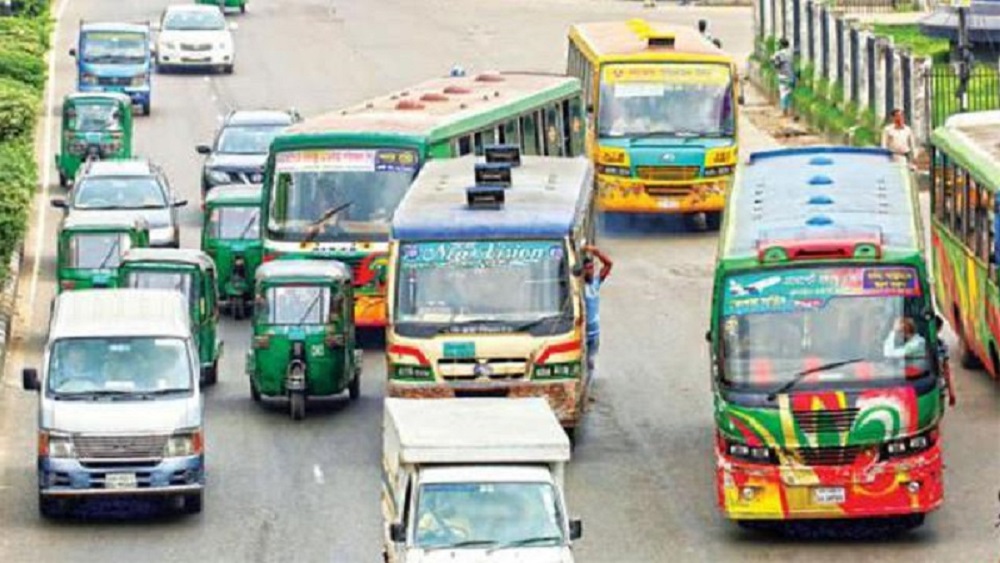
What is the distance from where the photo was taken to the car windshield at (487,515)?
25.5 m

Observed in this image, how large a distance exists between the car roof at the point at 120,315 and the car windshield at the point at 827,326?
5957 mm

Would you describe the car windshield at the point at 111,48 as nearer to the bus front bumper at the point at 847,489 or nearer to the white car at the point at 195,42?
the white car at the point at 195,42

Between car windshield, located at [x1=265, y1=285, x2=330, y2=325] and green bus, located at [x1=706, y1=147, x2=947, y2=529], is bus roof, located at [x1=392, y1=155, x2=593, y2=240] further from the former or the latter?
green bus, located at [x1=706, y1=147, x2=947, y2=529]

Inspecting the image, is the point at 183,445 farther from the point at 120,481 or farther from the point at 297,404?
the point at 297,404

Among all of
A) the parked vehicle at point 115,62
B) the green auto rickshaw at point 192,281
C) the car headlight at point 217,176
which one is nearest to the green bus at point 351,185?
the green auto rickshaw at point 192,281

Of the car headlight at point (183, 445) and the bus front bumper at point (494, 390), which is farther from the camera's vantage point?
the bus front bumper at point (494, 390)

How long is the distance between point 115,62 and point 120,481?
38413mm

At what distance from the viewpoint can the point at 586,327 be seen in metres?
35.5

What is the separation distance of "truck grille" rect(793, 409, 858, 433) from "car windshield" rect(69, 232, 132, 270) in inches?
585

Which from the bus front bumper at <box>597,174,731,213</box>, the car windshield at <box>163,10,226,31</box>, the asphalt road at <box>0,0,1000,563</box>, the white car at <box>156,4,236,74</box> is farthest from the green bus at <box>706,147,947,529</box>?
the car windshield at <box>163,10,226,31</box>

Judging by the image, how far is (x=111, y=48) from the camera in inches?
2739

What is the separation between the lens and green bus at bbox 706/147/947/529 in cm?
3011

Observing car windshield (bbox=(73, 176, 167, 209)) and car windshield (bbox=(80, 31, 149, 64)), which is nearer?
car windshield (bbox=(73, 176, 167, 209))

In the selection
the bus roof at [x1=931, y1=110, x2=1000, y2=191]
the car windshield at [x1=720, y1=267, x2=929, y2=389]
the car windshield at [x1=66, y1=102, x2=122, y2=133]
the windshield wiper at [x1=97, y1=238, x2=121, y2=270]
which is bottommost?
the car windshield at [x1=66, y1=102, x2=122, y2=133]
